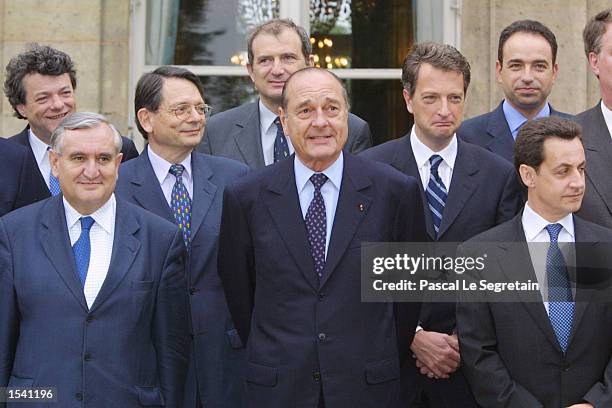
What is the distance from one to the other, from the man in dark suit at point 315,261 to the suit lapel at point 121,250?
0.42 meters

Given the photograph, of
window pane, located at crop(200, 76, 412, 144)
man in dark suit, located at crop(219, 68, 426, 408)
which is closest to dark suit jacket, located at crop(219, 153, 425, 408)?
man in dark suit, located at crop(219, 68, 426, 408)

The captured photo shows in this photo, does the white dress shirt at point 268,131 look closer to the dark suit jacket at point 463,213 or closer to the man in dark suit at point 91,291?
the dark suit jacket at point 463,213

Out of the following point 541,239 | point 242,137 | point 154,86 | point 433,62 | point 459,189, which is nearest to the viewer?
point 541,239

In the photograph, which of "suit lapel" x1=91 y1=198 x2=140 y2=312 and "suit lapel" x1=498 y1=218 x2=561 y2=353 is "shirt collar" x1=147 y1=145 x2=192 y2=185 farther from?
"suit lapel" x1=498 y1=218 x2=561 y2=353

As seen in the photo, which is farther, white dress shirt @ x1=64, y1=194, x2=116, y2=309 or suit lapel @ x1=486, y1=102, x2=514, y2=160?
suit lapel @ x1=486, y1=102, x2=514, y2=160

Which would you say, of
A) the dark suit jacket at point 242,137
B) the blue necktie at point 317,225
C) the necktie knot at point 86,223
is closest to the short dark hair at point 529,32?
the dark suit jacket at point 242,137

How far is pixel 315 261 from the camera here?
433cm

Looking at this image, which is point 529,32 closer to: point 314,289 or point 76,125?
point 314,289

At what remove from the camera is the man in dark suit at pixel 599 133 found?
15.2ft

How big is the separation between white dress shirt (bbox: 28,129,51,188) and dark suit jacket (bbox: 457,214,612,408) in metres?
2.22

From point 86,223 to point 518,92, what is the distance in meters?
2.24

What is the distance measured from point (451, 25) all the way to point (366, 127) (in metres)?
1.73

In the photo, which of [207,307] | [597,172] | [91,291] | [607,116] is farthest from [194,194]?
[607,116]

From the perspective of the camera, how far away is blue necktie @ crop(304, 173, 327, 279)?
4.34 metres
